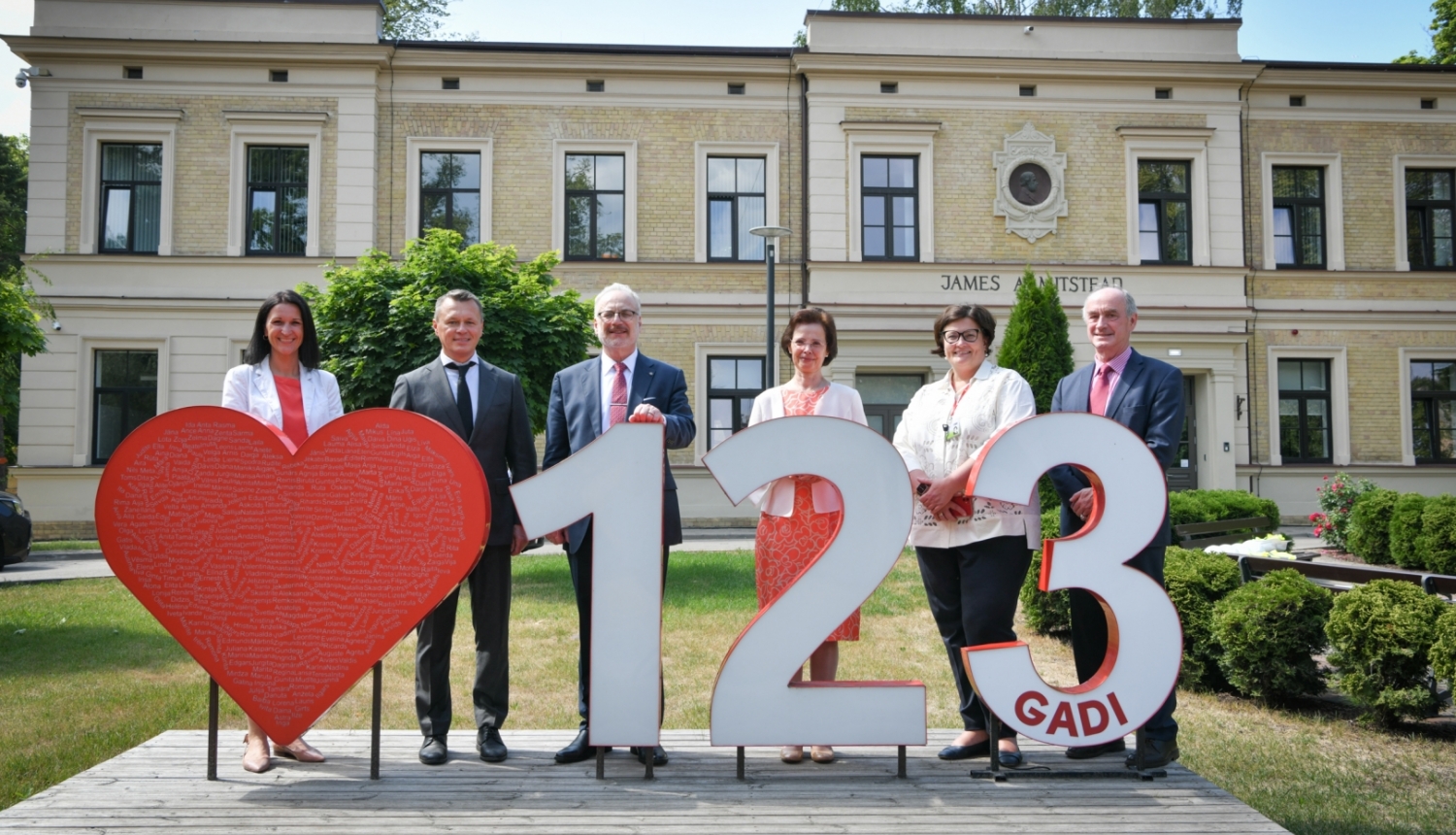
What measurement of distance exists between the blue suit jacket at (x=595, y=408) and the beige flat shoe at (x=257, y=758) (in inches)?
57.8

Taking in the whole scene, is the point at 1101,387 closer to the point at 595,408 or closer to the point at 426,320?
the point at 595,408

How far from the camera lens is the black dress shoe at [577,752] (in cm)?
404

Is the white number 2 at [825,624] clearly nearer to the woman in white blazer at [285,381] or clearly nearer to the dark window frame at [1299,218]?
the woman in white blazer at [285,381]

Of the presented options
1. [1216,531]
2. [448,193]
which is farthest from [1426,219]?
[448,193]

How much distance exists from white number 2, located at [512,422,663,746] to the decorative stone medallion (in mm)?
17220

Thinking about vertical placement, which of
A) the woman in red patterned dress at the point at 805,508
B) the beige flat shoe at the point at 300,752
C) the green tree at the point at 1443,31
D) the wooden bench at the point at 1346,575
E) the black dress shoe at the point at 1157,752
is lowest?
the beige flat shoe at the point at 300,752

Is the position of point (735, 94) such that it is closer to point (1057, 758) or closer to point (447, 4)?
point (447, 4)

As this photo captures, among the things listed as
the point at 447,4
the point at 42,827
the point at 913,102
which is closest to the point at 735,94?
the point at 913,102

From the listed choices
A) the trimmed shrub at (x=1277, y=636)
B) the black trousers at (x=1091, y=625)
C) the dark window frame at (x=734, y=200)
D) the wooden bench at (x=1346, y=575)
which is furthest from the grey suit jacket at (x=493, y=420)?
the dark window frame at (x=734, y=200)

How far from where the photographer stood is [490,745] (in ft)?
13.4

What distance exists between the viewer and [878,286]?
63.1 ft

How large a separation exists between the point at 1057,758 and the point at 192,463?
12.2 ft

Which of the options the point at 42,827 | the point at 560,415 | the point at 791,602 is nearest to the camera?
the point at 42,827

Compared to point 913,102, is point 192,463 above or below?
below
